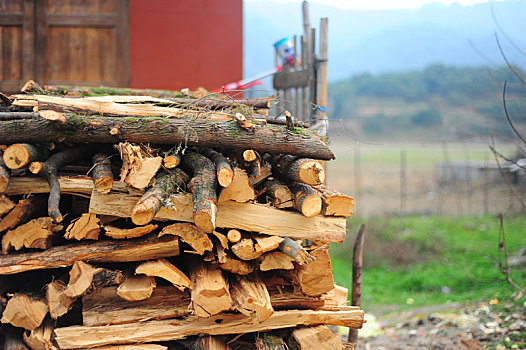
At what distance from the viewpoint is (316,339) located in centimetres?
270

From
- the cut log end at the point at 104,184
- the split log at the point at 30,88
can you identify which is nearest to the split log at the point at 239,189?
the cut log end at the point at 104,184

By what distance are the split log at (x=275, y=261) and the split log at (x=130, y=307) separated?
1.65ft

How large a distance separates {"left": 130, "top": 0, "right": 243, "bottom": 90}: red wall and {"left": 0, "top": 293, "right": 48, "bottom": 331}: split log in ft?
13.4

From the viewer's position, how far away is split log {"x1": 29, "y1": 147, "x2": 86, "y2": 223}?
2.46 metres

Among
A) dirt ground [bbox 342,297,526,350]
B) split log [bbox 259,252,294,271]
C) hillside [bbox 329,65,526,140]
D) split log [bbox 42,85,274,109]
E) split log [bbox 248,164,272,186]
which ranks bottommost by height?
dirt ground [bbox 342,297,526,350]

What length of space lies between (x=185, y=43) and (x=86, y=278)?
14.6 ft

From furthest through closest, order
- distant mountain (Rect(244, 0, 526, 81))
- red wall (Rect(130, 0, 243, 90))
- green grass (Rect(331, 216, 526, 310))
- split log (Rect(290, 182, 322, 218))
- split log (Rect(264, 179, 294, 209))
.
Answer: distant mountain (Rect(244, 0, 526, 81)) < green grass (Rect(331, 216, 526, 310)) < red wall (Rect(130, 0, 243, 90)) < split log (Rect(264, 179, 294, 209)) < split log (Rect(290, 182, 322, 218))

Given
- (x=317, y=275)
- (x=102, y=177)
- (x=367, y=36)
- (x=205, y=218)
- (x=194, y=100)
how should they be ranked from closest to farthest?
(x=205, y=218) → (x=102, y=177) → (x=317, y=275) → (x=194, y=100) → (x=367, y=36)

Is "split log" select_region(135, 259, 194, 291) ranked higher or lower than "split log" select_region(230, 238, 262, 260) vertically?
lower

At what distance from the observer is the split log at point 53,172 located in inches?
96.7

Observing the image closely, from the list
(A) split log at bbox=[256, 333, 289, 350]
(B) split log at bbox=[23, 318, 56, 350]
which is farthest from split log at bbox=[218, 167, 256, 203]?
(B) split log at bbox=[23, 318, 56, 350]

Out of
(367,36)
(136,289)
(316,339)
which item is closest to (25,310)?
(136,289)

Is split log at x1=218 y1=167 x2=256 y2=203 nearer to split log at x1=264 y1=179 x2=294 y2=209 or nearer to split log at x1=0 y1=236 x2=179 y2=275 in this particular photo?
split log at x1=264 y1=179 x2=294 y2=209

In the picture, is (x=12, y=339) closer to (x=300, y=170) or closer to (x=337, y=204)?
(x=300, y=170)
